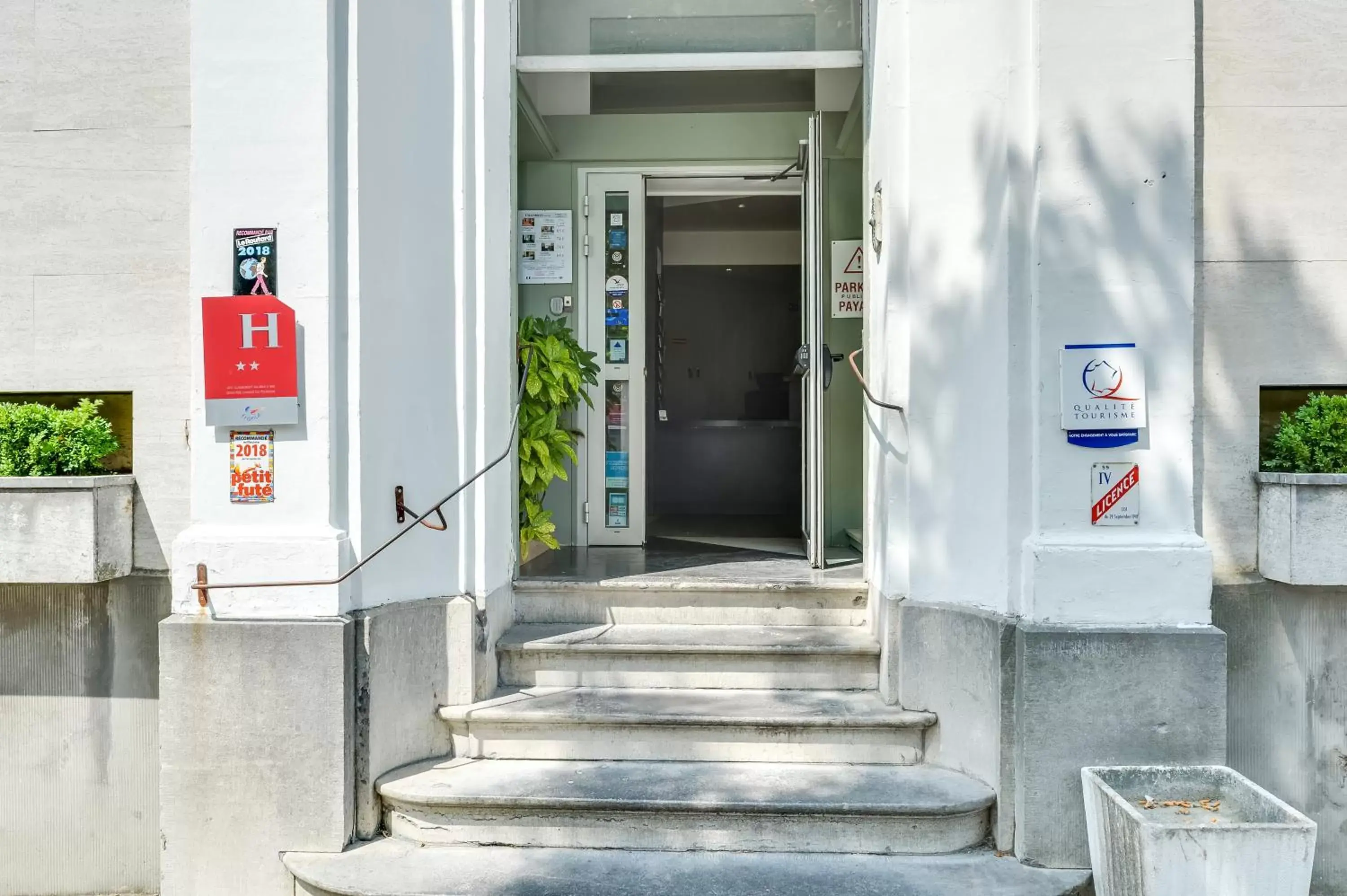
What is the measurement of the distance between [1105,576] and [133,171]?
3775 millimetres

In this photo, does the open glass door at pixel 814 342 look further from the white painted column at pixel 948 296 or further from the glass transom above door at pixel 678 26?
the white painted column at pixel 948 296

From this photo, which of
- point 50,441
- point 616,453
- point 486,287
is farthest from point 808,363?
point 50,441

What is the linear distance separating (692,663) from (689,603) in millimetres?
365

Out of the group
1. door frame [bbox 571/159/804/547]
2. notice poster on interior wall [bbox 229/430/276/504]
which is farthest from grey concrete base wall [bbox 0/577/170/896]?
door frame [bbox 571/159/804/547]

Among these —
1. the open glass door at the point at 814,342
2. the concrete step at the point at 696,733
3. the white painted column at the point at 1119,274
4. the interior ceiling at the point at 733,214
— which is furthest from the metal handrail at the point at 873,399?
the interior ceiling at the point at 733,214

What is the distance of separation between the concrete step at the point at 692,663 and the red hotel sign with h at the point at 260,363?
1.28 m

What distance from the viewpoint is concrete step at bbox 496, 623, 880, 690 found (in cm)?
355

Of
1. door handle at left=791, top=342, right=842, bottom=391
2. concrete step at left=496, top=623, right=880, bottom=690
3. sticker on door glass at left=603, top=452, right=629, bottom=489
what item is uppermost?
door handle at left=791, top=342, right=842, bottom=391

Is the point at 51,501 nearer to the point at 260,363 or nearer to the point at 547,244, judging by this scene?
the point at 260,363

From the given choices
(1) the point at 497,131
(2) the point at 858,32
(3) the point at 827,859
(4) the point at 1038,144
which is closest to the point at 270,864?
(3) the point at 827,859

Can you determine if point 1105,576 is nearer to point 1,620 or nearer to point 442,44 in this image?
point 442,44

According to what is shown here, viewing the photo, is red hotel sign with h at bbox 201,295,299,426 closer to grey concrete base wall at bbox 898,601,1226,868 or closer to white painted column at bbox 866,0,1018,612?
white painted column at bbox 866,0,1018,612

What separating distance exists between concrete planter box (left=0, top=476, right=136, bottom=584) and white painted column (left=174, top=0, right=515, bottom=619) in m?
0.47

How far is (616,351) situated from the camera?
5.55m
